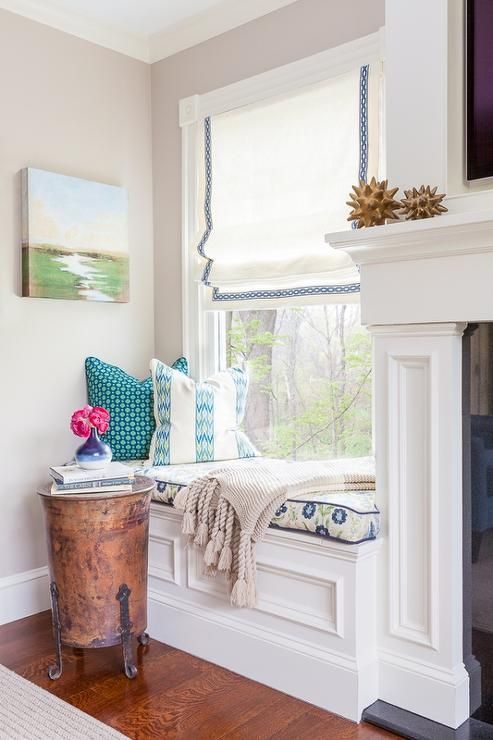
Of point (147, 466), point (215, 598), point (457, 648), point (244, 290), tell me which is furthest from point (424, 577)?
point (244, 290)

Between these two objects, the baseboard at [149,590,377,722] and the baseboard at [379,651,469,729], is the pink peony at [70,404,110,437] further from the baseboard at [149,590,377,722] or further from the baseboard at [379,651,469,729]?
the baseboard at [379,651,469,729]

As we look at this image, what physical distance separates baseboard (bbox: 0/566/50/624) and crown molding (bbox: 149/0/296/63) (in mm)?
2442

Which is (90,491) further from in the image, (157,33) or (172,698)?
(157,33)

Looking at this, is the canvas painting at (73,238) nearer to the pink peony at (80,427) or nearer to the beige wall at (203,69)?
the beige wall at (203,69)

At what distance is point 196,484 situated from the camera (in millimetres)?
2574

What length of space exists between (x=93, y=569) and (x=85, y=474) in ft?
1.05

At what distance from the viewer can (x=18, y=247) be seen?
3.07 m

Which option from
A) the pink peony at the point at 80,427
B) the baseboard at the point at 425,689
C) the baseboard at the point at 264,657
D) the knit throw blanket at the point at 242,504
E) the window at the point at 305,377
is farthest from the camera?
the window at the point at 305,377

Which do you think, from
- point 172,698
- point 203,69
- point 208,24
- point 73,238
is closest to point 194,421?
point 73,238

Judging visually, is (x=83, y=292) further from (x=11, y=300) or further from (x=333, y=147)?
(x=333, y=147)

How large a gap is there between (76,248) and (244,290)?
2.47 feet

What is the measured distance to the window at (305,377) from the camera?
9.78ft

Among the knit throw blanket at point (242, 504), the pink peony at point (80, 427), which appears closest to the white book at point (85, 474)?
the pink peony at point (80, 427)

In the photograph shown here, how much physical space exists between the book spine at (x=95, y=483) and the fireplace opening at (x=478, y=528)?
114 cm
